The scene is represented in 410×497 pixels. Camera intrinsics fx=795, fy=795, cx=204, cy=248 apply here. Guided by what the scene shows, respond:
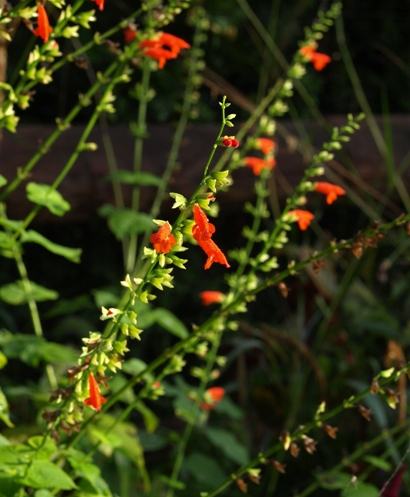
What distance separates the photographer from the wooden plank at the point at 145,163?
296 centimetres

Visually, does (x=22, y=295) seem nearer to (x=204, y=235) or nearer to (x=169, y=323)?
(x=169, y=323)

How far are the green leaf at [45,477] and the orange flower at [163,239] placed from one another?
40 centimetres

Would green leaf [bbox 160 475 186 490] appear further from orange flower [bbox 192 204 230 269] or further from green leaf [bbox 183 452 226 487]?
orange flower [bbox 192 204 230 269]

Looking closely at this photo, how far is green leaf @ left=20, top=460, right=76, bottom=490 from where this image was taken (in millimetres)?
1034

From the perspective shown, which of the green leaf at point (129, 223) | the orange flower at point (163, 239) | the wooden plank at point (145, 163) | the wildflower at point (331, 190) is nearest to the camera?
the orange flower at point (163, 239)

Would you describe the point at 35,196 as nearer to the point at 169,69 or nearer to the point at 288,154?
the point at 288,154

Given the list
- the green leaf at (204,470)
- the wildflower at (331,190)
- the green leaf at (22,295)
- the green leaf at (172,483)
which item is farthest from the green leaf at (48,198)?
the green leaf at (204,470)

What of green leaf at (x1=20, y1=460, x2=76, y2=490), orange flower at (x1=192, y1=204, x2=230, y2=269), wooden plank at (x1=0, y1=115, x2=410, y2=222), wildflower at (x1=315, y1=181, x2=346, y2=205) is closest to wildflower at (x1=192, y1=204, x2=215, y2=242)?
orange flower at (x1=192, y1=204, x2=230, y2=269)

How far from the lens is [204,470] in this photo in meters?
2.46

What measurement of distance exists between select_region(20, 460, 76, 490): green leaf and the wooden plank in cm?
192

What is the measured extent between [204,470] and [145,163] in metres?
1.29

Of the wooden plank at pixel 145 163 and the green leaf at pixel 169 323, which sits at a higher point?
the green leaf at pixel 169 323

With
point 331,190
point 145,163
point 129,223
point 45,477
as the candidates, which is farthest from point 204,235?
point 145,163

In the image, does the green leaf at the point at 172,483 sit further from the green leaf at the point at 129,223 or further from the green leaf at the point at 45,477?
the green leaf at the point at 45,477
